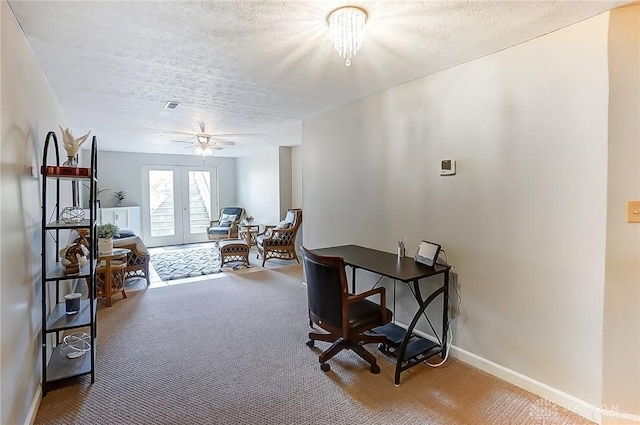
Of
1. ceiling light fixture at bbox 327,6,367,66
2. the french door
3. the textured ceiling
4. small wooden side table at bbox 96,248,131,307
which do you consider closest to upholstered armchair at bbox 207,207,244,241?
the french door

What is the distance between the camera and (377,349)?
2.79m

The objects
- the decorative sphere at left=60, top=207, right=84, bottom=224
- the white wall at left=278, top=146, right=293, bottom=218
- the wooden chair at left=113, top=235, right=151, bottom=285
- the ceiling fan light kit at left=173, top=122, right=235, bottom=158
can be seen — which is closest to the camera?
the decorative sphere at left=60, top=207, right=84, bottom=224

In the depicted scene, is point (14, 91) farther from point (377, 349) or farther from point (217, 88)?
point (377, 349)

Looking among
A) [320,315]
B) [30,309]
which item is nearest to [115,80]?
[30,309]

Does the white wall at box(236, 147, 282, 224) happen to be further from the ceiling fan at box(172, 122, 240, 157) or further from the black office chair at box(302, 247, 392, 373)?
the black office chair at box(302, 247, 392, 373)

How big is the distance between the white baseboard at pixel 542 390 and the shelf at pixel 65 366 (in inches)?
109

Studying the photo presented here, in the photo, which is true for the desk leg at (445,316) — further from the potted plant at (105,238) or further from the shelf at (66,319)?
the potted plant at (105,238)

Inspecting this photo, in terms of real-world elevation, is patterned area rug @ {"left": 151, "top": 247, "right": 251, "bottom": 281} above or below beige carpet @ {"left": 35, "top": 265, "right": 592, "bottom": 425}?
above

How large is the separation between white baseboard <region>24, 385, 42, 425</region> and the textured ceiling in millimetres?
2223

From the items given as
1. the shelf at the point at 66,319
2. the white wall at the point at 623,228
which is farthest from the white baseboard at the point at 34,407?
the white wall at the point at 623,228

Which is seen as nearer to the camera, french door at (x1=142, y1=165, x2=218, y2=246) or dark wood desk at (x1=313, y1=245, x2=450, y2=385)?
dark wood desk at (x1=313, y1=245, x2=450, y2=385)

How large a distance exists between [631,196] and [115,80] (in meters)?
3.75

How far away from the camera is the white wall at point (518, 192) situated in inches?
75.5

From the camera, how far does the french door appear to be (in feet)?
25.9
